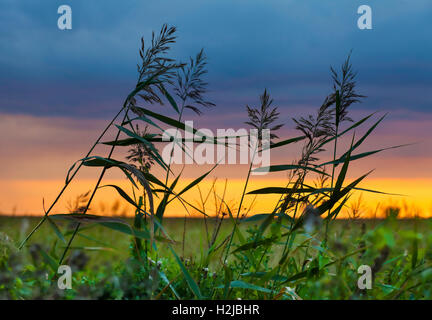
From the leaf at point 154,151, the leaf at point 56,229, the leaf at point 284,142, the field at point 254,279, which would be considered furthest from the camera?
the leaf at point 284,142

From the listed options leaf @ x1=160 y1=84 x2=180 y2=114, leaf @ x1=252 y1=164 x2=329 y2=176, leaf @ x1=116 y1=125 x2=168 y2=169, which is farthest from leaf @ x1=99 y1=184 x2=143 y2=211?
leaf @ x1=252 y1=164 x2=329 y2=176

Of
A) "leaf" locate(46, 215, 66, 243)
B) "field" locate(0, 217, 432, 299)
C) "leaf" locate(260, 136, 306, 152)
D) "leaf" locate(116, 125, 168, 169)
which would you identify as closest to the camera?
"field" locate(0, 217, 432, 299)

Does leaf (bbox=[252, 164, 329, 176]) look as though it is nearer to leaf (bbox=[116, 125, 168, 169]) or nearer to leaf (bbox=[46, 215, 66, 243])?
leaf (bbox=[116, 125, 168, 169])

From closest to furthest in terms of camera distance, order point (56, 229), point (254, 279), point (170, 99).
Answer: point (56, 229), point (254, 279), point (170, 99)

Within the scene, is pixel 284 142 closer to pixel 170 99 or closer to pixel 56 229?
pixel 170 99

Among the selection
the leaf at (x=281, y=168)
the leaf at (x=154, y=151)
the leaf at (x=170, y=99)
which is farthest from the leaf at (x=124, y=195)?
the leaf at (x=281, y=168)

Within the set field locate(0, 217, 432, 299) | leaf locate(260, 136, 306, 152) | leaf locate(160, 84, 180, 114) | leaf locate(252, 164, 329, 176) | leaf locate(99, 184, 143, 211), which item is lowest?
field locate(0, 217, 432, 299)

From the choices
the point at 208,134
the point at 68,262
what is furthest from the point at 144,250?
the point at 208,134

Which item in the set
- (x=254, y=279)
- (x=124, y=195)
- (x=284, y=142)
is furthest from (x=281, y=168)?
(x=124, y=195)

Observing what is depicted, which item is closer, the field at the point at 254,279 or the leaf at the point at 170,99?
the field at the point at 254,279

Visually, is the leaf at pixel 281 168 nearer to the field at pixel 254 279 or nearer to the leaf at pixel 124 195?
the field at pixel 254 279
